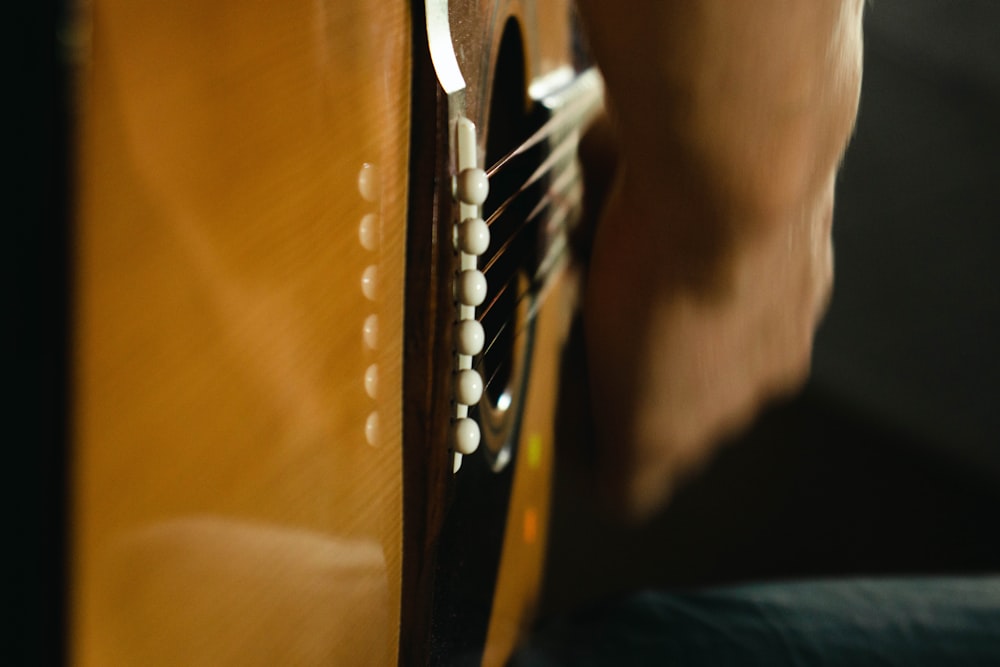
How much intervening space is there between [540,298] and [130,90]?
0.43 metres

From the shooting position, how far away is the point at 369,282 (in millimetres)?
281

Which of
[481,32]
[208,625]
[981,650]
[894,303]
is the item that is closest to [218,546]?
[208,625]

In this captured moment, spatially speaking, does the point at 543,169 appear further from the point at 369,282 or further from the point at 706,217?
the point at 369,282

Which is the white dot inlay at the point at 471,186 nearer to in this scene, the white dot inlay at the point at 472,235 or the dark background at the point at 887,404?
the white dot inlay at the point at 472,235

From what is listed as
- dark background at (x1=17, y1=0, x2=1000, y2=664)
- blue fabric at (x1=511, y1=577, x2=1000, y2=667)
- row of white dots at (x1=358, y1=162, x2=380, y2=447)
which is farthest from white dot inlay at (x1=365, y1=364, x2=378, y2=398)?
dark background at (x1=17, y1=0, x2=1000, y2=664)

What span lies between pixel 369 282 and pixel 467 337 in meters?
0.07

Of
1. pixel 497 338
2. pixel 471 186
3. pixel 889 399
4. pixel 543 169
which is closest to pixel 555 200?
pixel 543 169

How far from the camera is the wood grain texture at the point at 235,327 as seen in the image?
0.56ft

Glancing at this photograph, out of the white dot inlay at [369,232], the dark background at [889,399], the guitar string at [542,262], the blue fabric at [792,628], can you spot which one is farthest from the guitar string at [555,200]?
the dark background at [889,399]

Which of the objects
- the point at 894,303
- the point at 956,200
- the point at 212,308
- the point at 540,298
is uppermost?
the point at 212,308

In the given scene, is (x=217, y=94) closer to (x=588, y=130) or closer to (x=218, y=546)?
Result: (x=218, y=546)

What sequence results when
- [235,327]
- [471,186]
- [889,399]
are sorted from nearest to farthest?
[235,327] < [471,186] < [889,399]

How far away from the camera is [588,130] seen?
0.69 meters

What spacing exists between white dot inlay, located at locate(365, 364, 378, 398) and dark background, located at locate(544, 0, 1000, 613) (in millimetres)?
1113
